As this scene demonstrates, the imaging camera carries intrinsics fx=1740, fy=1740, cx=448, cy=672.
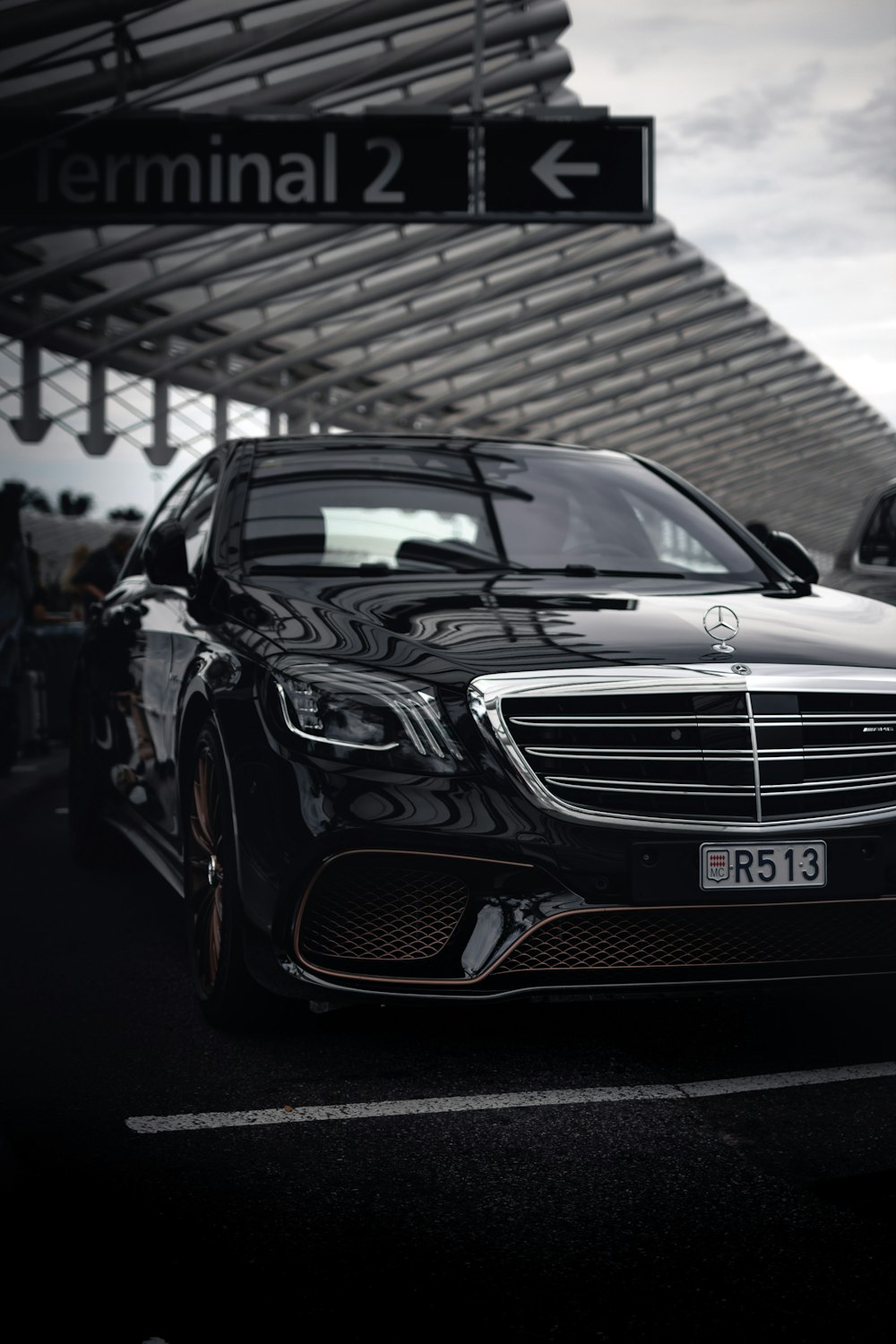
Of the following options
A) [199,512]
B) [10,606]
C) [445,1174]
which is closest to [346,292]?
[10,606]

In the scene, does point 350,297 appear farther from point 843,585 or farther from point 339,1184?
point 339,1184

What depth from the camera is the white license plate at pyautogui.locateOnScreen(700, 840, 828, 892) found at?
3.66 metres

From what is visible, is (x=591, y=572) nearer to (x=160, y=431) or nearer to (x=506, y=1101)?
(x=506, y=1101)

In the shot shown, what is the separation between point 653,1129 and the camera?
3.48 metres

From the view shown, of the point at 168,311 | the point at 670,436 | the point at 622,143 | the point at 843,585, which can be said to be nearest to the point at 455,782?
the point at 843,585

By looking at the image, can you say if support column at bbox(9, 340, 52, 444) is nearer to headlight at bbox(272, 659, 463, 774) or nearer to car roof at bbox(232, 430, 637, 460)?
car roof at bbox(232, 430, 637, 460)

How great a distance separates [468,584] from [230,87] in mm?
13302

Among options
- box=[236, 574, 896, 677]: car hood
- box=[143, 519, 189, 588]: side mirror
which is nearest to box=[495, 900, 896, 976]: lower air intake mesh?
box=[236, 574, 896, 677]: car hood

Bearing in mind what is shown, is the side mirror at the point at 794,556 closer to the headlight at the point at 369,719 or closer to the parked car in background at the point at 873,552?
the headlight at the point at 369,719

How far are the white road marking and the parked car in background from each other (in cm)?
469

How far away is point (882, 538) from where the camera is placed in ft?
28.5

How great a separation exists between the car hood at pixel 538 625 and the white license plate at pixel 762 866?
1.47 ft

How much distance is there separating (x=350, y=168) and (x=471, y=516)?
6204 mm

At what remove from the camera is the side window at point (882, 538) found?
8.54 metres
